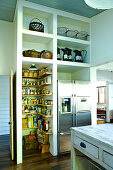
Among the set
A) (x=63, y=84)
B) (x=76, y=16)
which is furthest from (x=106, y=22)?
(x=63, y=84)

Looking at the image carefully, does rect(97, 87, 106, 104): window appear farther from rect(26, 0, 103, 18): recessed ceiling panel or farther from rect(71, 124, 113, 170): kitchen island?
rect(71, 124, 113, 170): kitchen island

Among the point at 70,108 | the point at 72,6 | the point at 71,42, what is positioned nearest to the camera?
the point at 72,6

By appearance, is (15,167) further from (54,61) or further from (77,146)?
(54,61)

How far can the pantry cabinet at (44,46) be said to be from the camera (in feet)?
9.55

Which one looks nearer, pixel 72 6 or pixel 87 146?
pixel 87 146

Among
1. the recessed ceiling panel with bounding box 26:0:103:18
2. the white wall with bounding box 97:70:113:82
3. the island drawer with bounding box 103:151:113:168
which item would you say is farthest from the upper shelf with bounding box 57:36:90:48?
the white wall with bounding box 97:70:113:82

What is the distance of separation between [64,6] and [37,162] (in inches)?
141

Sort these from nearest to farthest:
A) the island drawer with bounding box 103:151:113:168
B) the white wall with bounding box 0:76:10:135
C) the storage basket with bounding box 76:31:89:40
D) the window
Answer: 1. the island drawer with bounding box 103:151:113:168
2. the storage basket with bounding box 76:31:89:40
3. the white wall with bounding box 0:76:10:135
4. the window

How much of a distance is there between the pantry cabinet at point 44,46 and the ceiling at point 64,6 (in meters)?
0.12

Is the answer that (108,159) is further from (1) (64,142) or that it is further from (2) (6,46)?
(2) (6,46)

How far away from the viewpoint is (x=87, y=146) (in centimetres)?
157

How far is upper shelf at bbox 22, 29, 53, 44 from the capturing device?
3.05 meters

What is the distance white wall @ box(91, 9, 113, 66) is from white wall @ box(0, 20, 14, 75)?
2559 millimetres

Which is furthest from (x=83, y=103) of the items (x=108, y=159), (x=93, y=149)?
(x=108, y=159)
